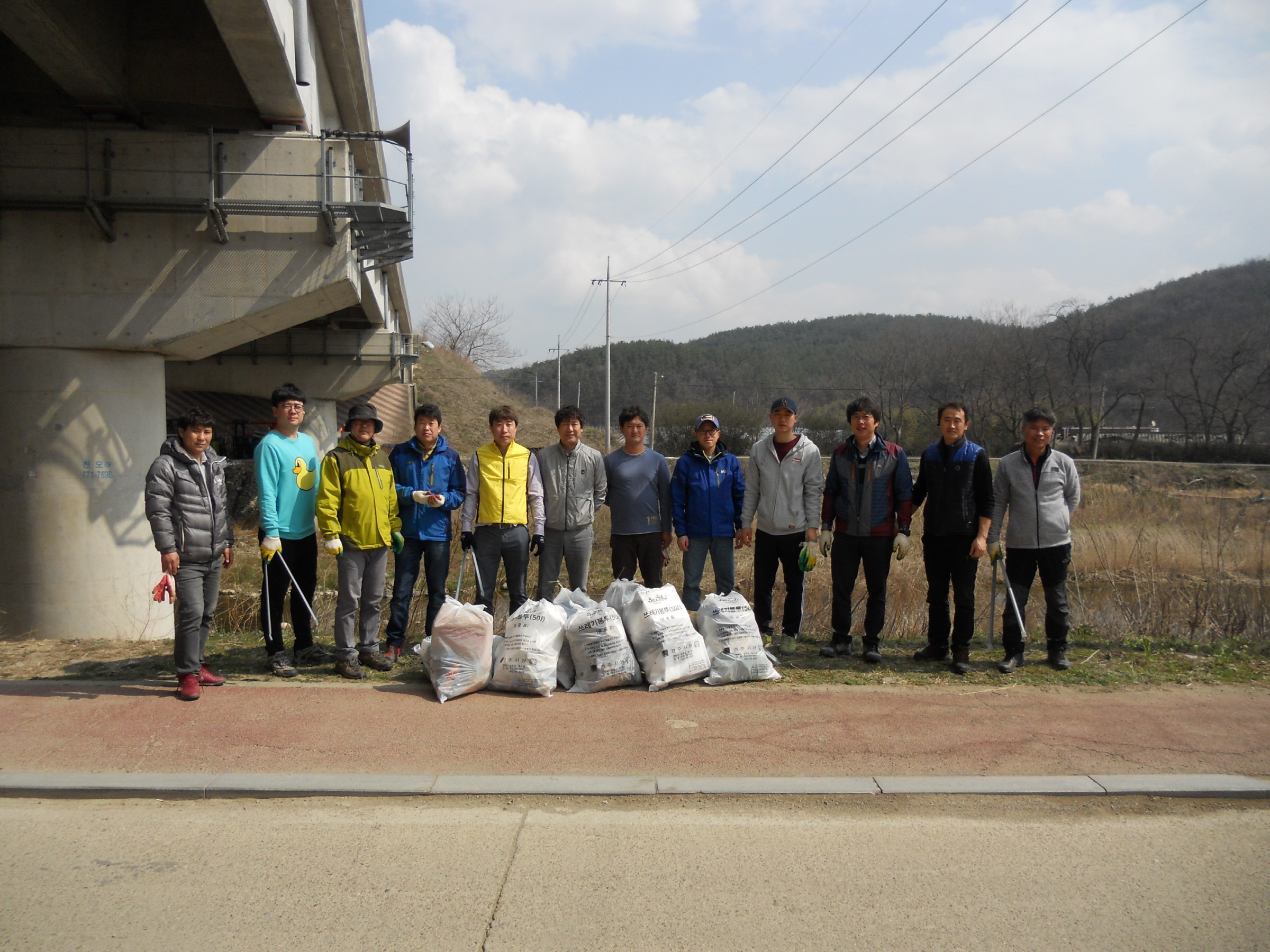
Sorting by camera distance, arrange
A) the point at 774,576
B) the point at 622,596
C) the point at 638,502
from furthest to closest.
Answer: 1. the point at 774,576
2. the point at 638,502
3. the point at 622,596

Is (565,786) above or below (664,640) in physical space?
below

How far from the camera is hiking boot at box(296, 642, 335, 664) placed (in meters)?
6.11

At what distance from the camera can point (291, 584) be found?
595 centimetres

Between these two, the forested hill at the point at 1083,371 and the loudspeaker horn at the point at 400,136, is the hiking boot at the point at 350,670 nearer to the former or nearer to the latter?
the loudspeaker horn at the point at 400,136

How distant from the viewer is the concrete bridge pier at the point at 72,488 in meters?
8.02

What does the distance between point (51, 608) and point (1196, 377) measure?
5418cm

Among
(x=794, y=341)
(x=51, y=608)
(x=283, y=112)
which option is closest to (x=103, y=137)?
(x=283, y=112)

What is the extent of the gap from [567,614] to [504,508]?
3.23ft

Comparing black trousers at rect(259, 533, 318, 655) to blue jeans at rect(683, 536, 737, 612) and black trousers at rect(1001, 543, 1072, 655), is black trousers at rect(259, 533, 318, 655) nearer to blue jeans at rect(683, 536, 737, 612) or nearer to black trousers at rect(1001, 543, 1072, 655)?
blue jeans at rect(683, 536, 737, 612)

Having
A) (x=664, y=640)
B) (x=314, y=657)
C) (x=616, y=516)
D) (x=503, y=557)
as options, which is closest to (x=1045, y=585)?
(x=664, y=640)

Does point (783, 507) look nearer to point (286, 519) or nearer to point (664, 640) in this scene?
point (664, 640)

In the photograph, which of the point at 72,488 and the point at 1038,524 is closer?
the point at 1038,524

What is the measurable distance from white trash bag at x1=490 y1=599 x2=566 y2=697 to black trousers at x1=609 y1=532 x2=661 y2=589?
43.6 inches

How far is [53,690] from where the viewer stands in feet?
17.9
